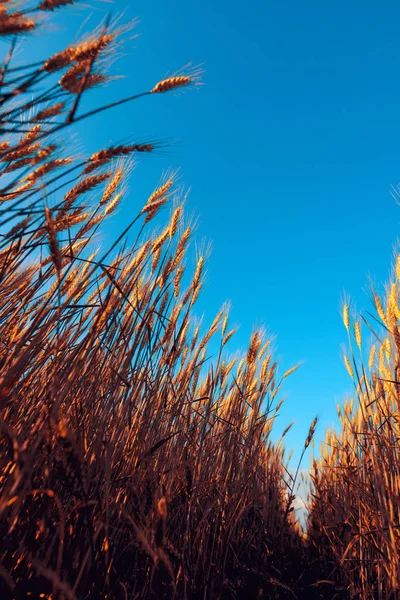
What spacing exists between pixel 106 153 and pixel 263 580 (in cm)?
183

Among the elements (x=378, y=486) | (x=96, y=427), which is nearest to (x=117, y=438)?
(x=96, y=427)

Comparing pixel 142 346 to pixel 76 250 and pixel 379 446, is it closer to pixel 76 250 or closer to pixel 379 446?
pixel 76 250

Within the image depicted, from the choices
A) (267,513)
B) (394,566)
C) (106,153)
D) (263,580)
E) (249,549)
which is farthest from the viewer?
(267,513)

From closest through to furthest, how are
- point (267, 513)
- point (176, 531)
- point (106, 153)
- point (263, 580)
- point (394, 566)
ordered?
1. point (106, 153)
2. point (394, 566)
3. point (176, 531)
4. point (263, 580)
5. point (267, 513)

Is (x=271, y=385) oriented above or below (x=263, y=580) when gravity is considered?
above

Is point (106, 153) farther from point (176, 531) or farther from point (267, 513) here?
point (267, 513)

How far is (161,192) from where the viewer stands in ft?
5.96

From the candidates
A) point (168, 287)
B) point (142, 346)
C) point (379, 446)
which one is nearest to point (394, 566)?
point (379, 446)

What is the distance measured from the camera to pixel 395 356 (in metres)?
1.83

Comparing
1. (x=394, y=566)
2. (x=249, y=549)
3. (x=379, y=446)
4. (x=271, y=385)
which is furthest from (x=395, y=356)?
(x=249, y=549)

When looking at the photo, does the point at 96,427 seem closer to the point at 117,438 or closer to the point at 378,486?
the point at 117,438

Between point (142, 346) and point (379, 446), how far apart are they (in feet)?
3.79

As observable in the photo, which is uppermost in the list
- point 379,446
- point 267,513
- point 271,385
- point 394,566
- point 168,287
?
point 271,385

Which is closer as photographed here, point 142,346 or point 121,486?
point 121,486
